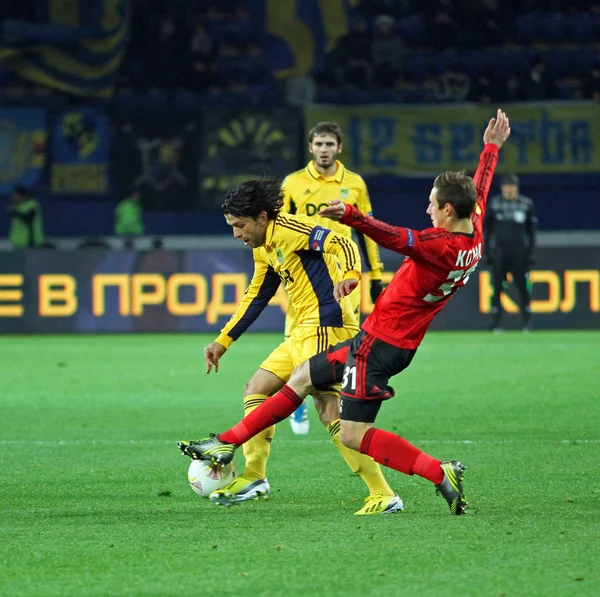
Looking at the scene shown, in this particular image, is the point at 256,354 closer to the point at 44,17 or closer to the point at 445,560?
the point at 445,560

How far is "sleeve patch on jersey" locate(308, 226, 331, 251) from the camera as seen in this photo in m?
6.02

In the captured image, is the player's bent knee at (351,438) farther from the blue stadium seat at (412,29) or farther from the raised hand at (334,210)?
the blue stadium seat at (412,29)

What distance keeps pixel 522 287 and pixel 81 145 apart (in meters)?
9.41

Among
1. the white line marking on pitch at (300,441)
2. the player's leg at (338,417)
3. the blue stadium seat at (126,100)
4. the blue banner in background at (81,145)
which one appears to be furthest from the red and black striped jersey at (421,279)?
the blue stadium seat at (126,100)

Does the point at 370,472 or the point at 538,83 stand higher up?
the point at 538,83

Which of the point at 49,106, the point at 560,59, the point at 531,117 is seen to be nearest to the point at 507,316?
the point at 531,117

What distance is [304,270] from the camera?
20.4 feet

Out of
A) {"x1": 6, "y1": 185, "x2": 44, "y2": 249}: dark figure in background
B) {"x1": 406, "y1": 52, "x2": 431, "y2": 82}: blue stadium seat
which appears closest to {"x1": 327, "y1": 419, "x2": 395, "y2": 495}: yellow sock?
{"x1": 6, "y1": 185, "x2": 44, "y2": 249}: dark figure in background

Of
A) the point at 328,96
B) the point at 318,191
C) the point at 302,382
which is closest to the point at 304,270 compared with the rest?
the point at 302,382

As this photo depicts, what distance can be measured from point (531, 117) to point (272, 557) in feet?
61.5

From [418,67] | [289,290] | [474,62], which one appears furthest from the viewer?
[418,67]

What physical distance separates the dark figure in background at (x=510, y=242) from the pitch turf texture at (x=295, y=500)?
4.86m

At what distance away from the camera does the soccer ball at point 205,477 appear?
230 inches

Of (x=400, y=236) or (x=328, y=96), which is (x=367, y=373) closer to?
(x=400, y=236)
